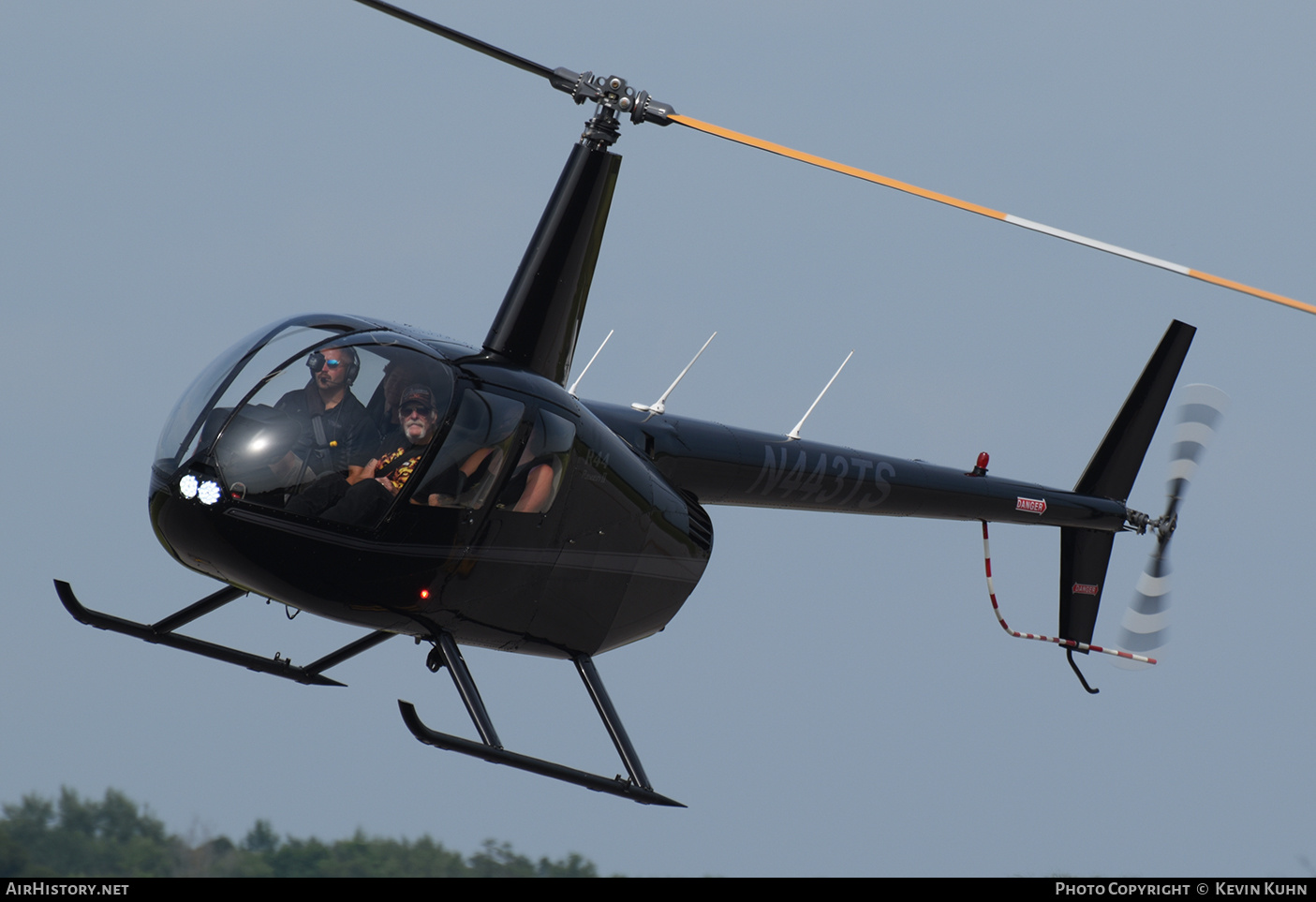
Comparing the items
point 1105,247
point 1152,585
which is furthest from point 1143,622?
point 1105,247

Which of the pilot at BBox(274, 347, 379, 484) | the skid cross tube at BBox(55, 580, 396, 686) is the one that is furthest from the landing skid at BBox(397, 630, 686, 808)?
the pilot at BBox(274, 347, 379, 484)

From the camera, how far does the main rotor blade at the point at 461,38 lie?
10000mm

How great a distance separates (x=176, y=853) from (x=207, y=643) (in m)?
4.01

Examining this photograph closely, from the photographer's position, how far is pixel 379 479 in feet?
30.0

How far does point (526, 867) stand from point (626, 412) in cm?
520

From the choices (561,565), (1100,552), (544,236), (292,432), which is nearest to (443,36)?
(544,236)

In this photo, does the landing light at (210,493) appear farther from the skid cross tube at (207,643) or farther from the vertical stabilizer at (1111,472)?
the vertical stabilizer at (1111,472)

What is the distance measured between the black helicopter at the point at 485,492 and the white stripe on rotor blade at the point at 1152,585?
5.24m

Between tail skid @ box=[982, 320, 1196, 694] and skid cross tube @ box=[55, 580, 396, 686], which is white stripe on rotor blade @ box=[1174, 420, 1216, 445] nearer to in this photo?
tail skid @ box=[982, 320, 1196, 694]

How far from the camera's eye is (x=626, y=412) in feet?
41.1

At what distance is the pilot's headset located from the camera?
9211mm

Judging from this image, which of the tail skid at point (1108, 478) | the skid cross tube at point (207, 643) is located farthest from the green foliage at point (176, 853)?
the tail skid at point (1108, 478)

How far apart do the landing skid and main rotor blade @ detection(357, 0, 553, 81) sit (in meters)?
4.05
